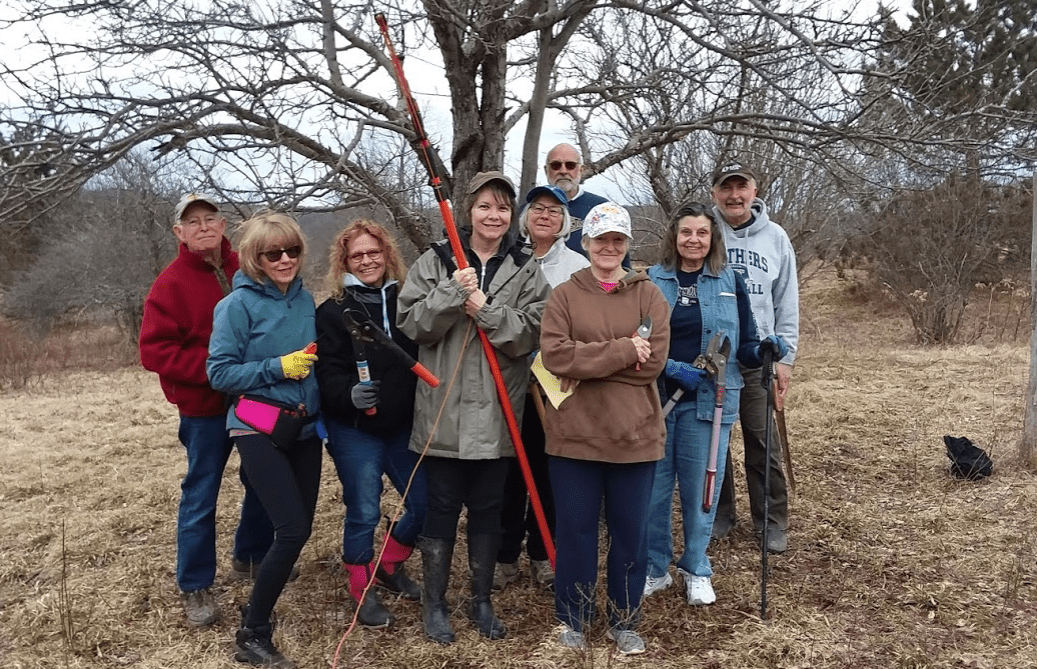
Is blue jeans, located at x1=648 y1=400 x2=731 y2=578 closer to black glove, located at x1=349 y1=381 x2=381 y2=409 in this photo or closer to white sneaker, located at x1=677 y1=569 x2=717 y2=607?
white sneaker, located at x1=677 y1=569 x2=717 y2=607

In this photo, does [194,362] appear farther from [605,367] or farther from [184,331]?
[605,367]

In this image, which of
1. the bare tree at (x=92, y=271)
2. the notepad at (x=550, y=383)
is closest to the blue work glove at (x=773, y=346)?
the notepad at (x=550, y=383)

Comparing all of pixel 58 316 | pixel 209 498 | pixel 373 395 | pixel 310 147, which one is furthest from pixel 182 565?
pixel 58 316

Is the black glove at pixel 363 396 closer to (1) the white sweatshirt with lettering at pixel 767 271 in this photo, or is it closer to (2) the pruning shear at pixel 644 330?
(2) the pruning shear at pixel 644 330

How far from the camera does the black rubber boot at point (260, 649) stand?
10.8 ft

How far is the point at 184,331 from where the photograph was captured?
11.9 ft

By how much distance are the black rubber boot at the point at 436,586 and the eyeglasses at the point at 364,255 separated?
4.33 ft

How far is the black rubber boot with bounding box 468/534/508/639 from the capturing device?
350cm

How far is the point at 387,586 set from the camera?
4.06 m

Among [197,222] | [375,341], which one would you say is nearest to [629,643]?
[375,341]

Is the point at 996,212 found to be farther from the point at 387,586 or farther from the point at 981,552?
the point at 387,586

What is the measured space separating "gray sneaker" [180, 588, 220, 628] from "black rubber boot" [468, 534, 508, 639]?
136cm

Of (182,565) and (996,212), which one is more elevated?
(996,212)

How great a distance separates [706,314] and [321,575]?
2635 millimetres
